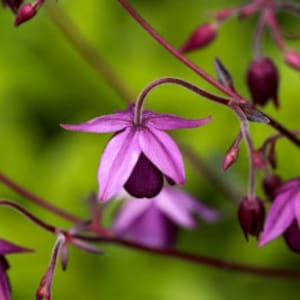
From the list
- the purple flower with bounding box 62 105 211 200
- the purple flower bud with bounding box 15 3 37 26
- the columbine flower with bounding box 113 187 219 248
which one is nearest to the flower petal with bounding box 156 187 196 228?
the columbine flower with bounding box 113 187 219 248

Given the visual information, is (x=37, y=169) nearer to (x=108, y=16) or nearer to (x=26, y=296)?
(x=26, y=296)

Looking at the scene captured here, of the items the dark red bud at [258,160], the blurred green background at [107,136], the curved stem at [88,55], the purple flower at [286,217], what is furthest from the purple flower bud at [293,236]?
the blurred green background at [107,136]

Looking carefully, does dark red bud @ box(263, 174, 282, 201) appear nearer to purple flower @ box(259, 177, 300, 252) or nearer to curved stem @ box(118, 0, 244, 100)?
purple flower @ box(259, 177, 300, 252)

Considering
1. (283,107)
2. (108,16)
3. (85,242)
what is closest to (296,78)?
(283,107)

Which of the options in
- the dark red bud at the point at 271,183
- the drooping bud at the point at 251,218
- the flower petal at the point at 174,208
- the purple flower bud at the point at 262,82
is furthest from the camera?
the flower petal at the point at 174,208

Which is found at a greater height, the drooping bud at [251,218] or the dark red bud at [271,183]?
the drooping bud at [251,218]

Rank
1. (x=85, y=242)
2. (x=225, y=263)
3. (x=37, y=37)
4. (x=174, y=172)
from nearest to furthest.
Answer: (x=174, y=172), (x=85, y=242), (x=225, y=263), (x=37, y=37)

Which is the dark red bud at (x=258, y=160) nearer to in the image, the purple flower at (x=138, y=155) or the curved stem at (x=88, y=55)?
the purple flower at (x=138, y=155)

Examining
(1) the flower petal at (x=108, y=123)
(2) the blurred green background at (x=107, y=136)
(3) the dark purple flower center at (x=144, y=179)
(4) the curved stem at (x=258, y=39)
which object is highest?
(1) the flower petal at (x=108, y=123)
